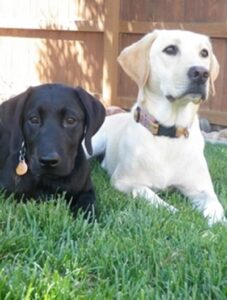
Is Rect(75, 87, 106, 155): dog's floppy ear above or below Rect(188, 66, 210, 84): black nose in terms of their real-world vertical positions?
below

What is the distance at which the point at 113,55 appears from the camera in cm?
933

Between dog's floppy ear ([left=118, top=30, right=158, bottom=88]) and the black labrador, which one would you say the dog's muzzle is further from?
the black labrador

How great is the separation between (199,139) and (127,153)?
19.3 inches

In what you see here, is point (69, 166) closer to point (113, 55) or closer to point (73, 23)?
point (113, 55)

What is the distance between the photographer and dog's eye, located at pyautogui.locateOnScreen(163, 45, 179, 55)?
13.7 feet

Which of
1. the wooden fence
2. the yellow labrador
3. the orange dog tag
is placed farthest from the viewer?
the wooden fence

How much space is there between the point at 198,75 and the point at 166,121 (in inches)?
16.0

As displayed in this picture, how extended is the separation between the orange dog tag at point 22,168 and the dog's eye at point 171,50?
4.22ft

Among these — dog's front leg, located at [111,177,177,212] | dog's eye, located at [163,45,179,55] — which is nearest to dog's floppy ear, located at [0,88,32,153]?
dog's front leg, located at [111,177,177,212]

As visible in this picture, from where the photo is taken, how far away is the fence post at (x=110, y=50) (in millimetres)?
9266

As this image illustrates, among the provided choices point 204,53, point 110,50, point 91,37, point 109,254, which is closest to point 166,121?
point 204,53

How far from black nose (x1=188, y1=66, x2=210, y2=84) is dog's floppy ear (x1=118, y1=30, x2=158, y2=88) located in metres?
0.40

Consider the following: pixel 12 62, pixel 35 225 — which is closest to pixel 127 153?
pixel 35 225

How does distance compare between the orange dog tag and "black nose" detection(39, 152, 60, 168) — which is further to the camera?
the orange dog tag
